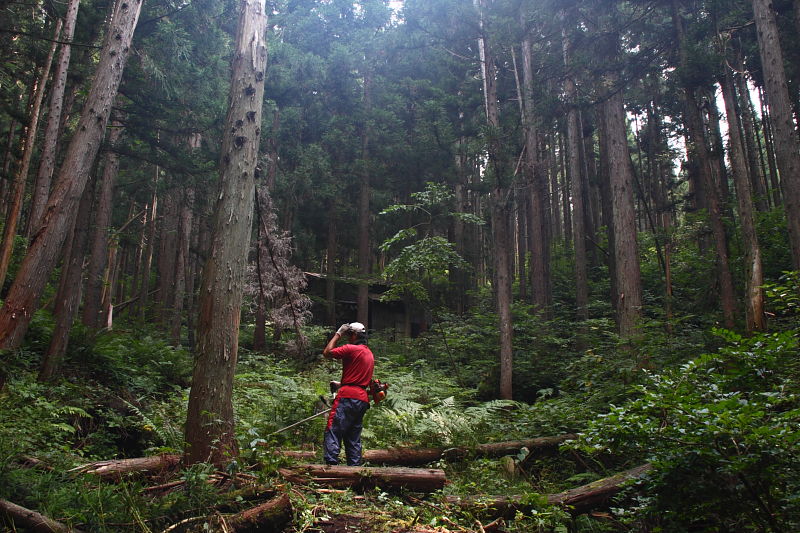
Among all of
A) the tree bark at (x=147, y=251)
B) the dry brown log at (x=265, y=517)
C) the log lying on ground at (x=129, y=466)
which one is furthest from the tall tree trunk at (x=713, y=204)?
the tree bark at (x=147, y=251)

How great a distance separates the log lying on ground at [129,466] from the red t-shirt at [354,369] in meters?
2.28

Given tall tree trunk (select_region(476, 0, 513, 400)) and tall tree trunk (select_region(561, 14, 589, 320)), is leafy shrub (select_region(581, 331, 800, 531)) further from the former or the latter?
tall tree trunk (select_region(561, 14, 589, 320))

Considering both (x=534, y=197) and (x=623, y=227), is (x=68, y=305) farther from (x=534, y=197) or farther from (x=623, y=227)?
(x=534, y=197)

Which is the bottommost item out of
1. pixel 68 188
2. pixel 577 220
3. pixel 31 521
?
pixel 31 521

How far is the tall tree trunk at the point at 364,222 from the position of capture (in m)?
22.2

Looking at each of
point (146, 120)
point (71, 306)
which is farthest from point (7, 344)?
point (146, 120)

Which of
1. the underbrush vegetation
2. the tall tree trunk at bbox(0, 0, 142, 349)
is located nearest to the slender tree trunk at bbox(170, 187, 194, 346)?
the underbrush vegetation

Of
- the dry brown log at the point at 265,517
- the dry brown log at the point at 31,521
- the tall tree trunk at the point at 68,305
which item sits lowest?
the dry brown log at the point at 265,517

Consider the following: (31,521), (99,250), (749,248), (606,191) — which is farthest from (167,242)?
(749,248)

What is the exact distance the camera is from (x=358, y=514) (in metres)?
4.61

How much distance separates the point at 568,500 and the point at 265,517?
3.47 meters

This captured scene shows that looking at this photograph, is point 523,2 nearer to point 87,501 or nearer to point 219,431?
point 219,431

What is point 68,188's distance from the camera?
8461mm

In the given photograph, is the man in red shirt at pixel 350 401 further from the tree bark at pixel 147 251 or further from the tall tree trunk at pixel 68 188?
the tree bark at pixel 147 251
